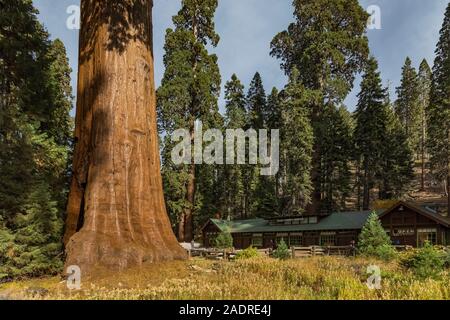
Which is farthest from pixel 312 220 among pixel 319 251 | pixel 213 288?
pixel 213 288

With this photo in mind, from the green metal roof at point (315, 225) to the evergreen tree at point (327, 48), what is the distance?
4322 mm

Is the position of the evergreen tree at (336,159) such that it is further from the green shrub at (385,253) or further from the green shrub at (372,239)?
the green shrub at (385,253)

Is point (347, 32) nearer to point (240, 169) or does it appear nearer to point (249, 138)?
point (249, 138)

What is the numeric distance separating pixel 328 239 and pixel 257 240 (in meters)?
8.50

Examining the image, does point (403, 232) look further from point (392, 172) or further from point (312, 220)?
point (392, 172)

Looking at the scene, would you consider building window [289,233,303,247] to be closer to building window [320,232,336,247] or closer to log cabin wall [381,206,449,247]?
building window [320,232,336,247]

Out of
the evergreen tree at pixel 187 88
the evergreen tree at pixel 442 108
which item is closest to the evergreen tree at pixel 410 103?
the evergreen tree at pixel 442 108

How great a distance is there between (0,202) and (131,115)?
6348 millimetres

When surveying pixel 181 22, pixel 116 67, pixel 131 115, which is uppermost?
pixel 181 22

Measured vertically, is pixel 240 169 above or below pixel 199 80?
below

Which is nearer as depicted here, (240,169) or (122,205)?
(122,205)

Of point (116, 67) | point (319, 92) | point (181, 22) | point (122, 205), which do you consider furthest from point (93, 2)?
point (319, 92)
